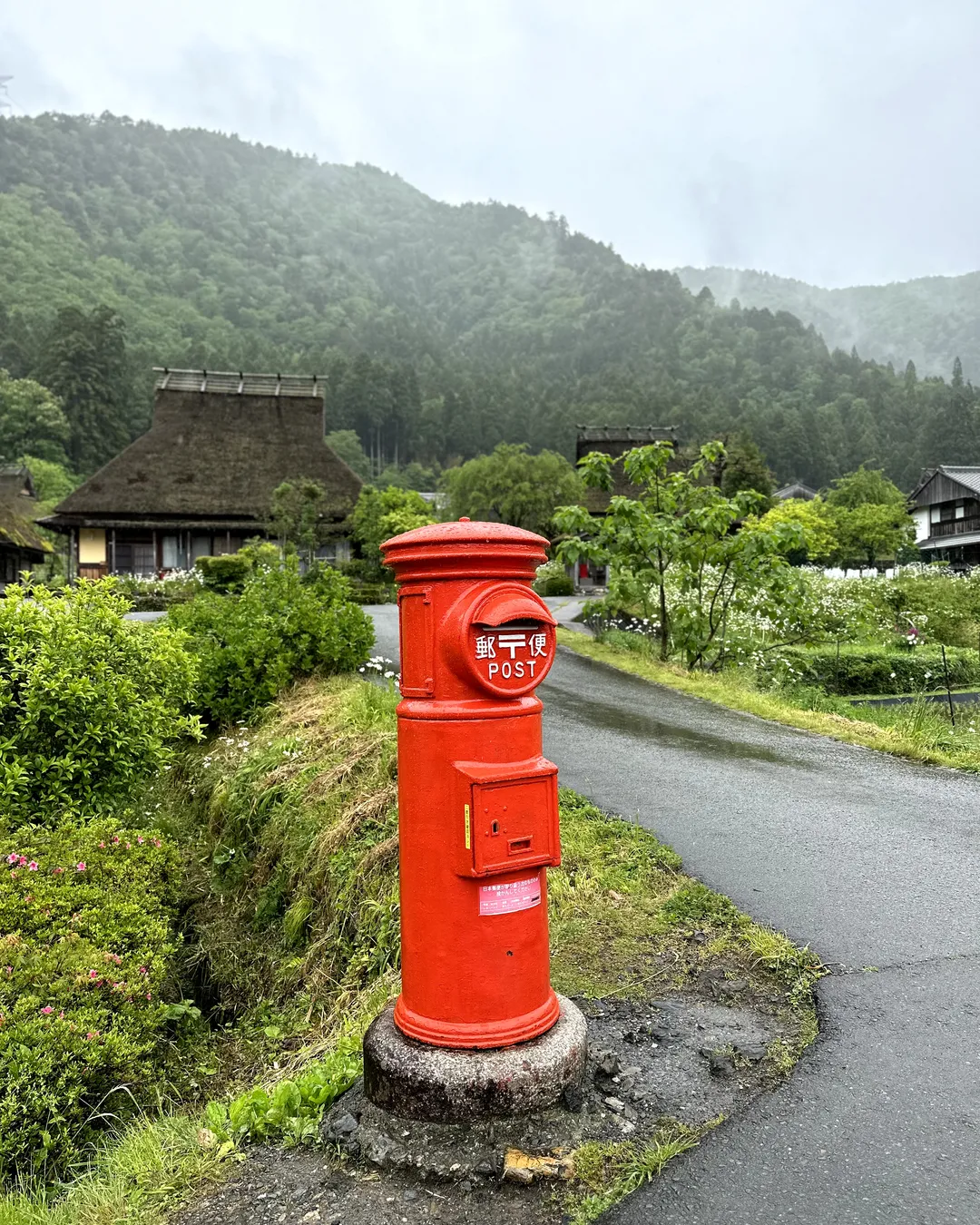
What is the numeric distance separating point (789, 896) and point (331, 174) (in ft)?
611

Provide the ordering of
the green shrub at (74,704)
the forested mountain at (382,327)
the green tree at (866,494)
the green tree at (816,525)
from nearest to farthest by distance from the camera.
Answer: the green shrub at (74,704) → the green tree at (816,525) → the green tree at (866,494) → the forested mountain at (382,327)

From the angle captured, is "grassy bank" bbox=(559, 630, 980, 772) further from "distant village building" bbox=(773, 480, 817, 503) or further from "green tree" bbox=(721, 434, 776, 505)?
"distant village building" bbox=(773, 480, 817, 503)

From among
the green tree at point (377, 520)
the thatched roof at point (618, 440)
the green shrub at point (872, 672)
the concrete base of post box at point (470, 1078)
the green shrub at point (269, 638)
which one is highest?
the thatched roof at point (618, 440)

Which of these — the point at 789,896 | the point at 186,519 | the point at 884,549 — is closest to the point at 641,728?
Result: the point at 789,896

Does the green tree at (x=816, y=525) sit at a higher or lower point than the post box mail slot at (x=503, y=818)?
higher

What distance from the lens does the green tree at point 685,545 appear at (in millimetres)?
11945

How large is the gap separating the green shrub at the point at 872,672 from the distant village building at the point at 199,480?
20.9 metres

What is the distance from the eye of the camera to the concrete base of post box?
2.59 meters

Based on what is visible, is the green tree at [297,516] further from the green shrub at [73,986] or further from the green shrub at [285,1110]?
the green shrub at [285,1110]

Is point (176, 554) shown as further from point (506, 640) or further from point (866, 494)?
point (866, 494)

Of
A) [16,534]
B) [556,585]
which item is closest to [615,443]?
[556,585]

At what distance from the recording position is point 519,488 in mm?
30125

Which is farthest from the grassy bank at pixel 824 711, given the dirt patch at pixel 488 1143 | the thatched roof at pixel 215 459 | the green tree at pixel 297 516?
the thatched roof at pixel 215 459

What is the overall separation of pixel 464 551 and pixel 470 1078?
5.18ft
